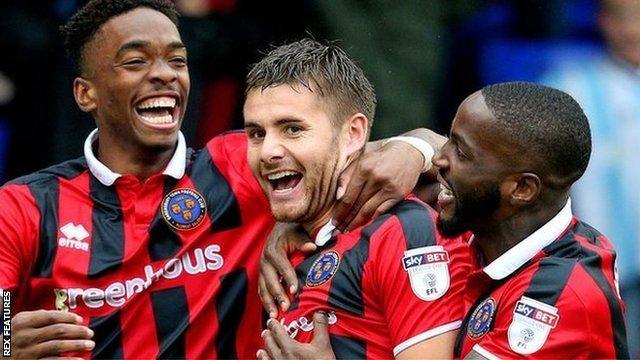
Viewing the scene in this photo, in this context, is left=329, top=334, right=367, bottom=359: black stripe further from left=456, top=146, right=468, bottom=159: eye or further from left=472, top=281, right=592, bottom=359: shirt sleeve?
left=456, top=146, right=468, bottom=159: eye

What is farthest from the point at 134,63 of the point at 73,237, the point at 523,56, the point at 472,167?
the point at 523,56

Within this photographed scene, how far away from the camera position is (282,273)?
527cm

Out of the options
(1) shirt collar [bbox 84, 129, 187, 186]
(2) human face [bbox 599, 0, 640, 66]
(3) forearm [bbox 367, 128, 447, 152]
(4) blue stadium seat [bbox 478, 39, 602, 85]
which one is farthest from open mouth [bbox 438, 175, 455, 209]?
(4) blue stadium seat [bbox 478, 39, 602, 85]

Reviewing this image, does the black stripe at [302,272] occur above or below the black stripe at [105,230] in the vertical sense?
below

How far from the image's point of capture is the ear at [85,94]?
5.85 m

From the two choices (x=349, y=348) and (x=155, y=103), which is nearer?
(x=349, y=348)

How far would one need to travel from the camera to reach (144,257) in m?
5.56

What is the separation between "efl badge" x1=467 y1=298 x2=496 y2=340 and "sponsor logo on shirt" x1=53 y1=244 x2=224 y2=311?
117 centimetres

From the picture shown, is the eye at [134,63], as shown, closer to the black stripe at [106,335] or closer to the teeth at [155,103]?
the teeth at [155,103]

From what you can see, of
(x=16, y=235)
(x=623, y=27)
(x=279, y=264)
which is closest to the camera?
(x=279, y=264)

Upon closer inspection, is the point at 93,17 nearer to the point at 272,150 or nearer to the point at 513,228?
the point at 272,150

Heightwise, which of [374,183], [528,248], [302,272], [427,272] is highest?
[374,183]

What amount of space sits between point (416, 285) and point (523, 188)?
45cm

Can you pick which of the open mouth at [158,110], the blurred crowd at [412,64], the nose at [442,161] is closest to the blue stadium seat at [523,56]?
the blurred crowd at [412,64]
